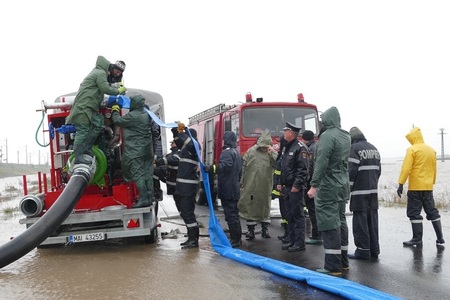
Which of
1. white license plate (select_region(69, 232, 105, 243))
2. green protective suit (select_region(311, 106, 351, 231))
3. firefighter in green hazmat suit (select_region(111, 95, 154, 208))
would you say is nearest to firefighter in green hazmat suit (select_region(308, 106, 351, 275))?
green protective suit (select_region(311, 106, 351, 231))

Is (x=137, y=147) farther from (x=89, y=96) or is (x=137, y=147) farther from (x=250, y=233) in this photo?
(x=250, y=233)

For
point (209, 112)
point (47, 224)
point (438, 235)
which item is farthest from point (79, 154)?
point (209, 112)

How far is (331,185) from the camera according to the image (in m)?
5.79

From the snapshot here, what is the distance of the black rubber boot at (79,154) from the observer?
6566 mm

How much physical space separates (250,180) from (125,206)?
2.29m

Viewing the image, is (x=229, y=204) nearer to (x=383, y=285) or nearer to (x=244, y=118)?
(x=383, y=285)

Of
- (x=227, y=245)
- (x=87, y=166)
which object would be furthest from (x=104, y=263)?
(x=227, y=245)

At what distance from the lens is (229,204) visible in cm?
741

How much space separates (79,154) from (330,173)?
11.6 feet

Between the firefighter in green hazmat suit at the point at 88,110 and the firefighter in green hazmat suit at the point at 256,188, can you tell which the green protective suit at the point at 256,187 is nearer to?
the firefighter in green hazmat suit at the point at 256,188

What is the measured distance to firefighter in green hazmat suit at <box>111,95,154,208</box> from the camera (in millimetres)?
7121

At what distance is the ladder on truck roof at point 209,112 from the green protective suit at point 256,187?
416 centimetres

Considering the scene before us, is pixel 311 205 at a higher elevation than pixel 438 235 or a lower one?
higher

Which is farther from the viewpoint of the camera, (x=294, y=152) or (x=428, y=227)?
(x=428, y=227)
